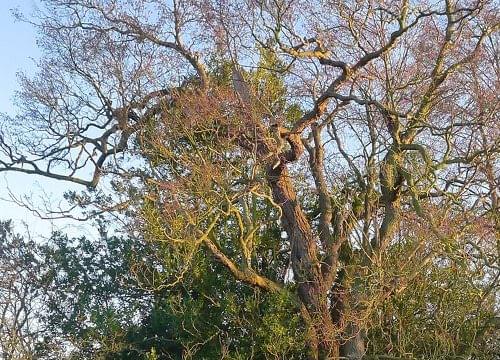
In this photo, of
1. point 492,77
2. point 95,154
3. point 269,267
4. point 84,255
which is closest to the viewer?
point 492,77

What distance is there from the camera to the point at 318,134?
615 inches

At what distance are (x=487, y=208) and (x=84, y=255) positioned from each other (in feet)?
30.5

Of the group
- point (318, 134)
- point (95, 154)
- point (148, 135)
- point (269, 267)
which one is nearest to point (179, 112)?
point (148, 135)

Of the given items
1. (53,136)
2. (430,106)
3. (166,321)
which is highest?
(53,136)

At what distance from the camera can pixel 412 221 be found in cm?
1389

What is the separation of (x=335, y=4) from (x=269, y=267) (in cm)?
579

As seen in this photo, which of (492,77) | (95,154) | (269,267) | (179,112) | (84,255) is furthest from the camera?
(84,255)

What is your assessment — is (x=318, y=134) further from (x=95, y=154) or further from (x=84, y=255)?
(x=84, y=255)

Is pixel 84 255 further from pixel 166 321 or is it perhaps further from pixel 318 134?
pixel 318 134

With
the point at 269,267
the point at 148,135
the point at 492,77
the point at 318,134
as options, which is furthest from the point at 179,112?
the point at 492,77

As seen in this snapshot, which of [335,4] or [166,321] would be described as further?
[166,321]

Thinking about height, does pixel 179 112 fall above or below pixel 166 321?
above

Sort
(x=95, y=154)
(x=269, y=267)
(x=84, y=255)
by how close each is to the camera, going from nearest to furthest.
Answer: (x=95, y=154), (x=269, y=267), (x=84, y=255)

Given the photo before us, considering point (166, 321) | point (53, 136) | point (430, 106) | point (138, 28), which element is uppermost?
point (138, 28)
